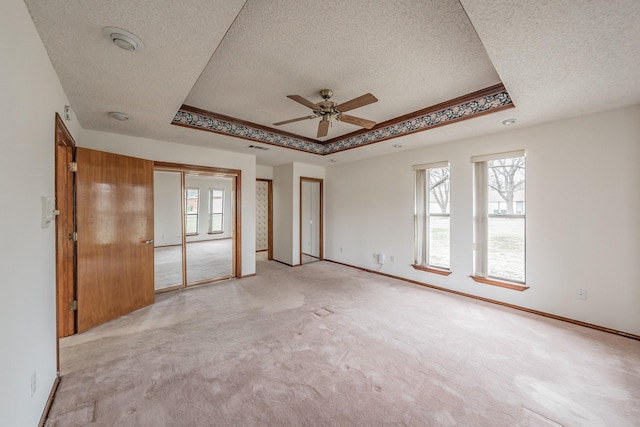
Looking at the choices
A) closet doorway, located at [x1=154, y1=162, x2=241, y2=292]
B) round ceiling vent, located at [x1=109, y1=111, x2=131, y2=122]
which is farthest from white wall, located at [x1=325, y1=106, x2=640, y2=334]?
round ceiling vent, located at [x1=109, y1=111, x2=131, y2=122]

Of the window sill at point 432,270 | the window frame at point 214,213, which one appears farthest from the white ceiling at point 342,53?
the window frame at point 214,213

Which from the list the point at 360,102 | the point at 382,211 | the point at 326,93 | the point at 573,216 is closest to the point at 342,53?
the point at 360,102

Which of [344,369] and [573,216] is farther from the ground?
[573,216]

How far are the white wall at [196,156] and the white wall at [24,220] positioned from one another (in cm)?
192

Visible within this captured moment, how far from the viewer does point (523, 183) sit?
132 inches

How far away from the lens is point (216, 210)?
716 centimetres

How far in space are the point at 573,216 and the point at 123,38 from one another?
4602mm

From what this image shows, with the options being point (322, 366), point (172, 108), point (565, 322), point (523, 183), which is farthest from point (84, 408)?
point (523, 183)

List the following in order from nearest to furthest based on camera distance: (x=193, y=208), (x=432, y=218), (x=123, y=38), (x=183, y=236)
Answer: (x=123, y=38), (x=183, y=236), (x=432, y=218), (x=193, y=208)

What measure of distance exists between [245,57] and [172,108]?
113 cm

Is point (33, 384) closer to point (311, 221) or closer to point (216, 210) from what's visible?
point (311, 221)

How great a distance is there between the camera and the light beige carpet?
165 cm

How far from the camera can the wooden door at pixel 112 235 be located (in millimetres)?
2791

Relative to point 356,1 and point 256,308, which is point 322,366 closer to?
point 256,308
